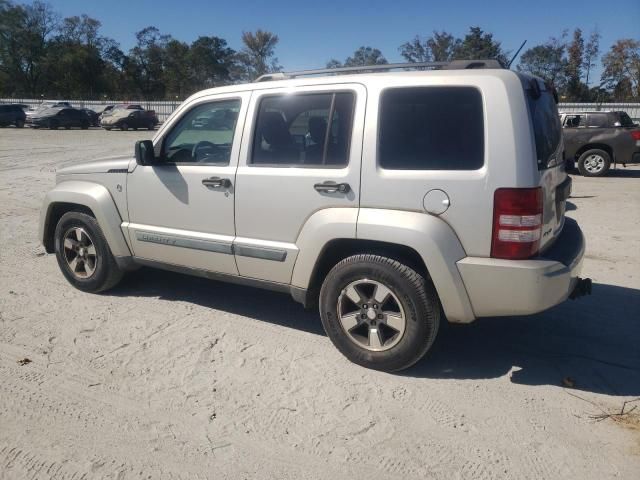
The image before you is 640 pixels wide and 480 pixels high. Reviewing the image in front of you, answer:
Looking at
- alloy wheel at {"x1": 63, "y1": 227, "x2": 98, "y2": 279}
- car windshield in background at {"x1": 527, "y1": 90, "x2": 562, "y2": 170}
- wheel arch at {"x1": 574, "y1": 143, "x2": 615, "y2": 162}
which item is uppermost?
car windshield in background at {"x1": 527, "y1": 90, "x2": 562, "y2": 170}

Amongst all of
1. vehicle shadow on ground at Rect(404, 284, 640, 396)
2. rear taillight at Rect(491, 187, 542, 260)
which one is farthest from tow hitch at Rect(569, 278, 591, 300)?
rear taillight at Rect(491, 187, 542, 260)

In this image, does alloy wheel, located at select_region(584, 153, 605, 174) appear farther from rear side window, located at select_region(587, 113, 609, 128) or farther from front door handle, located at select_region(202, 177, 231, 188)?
front door handle, located at select_region(202, 177, 231, 188)

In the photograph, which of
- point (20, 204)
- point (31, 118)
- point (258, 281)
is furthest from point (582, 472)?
point (31, 118)

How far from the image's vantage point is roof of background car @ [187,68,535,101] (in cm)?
326

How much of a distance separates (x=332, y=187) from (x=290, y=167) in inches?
16.2

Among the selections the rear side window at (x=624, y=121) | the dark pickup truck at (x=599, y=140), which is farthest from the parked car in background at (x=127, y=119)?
the rear side window at (x=624, y=121)

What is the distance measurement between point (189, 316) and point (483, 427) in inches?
103

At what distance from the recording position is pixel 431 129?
11.0 ft

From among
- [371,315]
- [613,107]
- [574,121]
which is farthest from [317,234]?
[613,107]

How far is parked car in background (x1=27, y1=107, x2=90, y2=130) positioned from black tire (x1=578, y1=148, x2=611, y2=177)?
31737 millimetres

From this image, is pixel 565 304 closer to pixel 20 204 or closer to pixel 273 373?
pixel 273 373

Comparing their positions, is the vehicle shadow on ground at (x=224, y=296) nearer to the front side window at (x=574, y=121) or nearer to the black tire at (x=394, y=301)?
the black tire at (x=394, y=301)

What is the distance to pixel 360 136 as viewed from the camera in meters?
3.54

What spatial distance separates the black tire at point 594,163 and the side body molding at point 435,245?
40.6 ft
